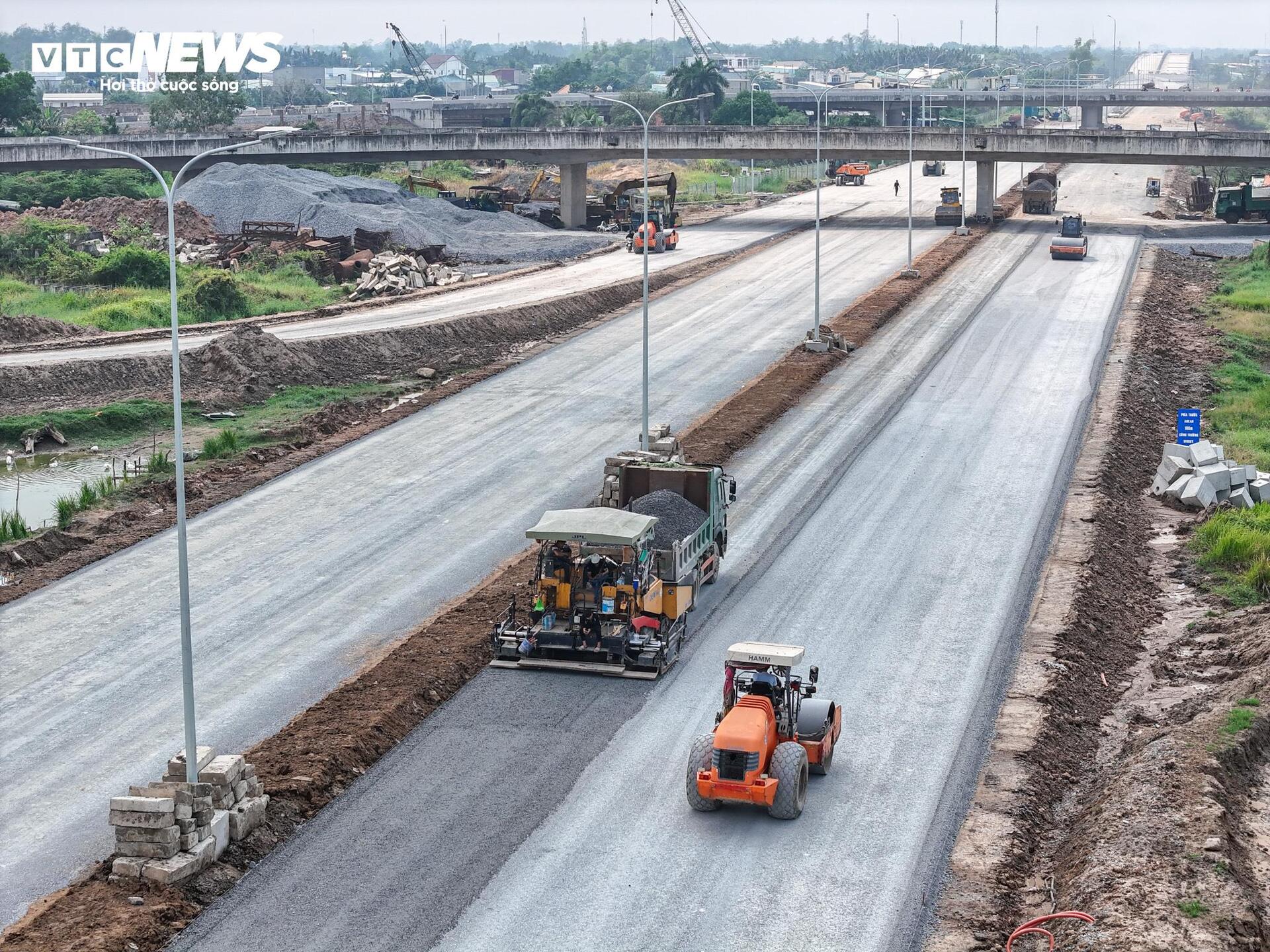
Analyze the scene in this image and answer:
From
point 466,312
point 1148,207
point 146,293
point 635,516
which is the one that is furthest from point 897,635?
point 1148,207

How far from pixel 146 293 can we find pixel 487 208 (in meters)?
36.5

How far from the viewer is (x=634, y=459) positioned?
35.3 metres

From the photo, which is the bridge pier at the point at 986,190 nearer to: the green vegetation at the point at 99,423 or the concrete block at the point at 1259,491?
the concrete block at the point at 1259,491

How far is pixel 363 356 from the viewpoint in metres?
58.4

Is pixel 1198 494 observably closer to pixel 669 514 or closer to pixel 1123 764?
pixel 669 514

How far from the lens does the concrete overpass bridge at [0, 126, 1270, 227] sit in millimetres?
98125

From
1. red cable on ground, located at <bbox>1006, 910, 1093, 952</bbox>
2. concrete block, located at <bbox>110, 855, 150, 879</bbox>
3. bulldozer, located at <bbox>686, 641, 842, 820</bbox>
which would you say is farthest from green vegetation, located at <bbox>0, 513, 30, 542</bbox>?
red cable on ground, located at <bbox>1006, 910, 1093, 952</bbox>

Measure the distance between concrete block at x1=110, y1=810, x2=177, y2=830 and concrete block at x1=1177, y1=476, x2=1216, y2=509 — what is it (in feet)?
91.3

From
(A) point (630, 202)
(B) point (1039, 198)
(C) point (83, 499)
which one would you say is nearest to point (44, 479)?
(C) point (83, 499)

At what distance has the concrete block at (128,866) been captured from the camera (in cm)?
2022

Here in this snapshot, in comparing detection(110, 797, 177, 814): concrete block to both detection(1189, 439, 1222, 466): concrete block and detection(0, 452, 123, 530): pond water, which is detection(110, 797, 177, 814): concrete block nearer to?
detection(0, 452, 123, 530): pond water

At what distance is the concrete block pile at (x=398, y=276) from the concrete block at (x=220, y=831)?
52.8 meters

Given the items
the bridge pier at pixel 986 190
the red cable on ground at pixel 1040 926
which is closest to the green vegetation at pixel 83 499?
the red cable on ground at pixel 1040 926

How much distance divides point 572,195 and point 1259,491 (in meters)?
67.9
